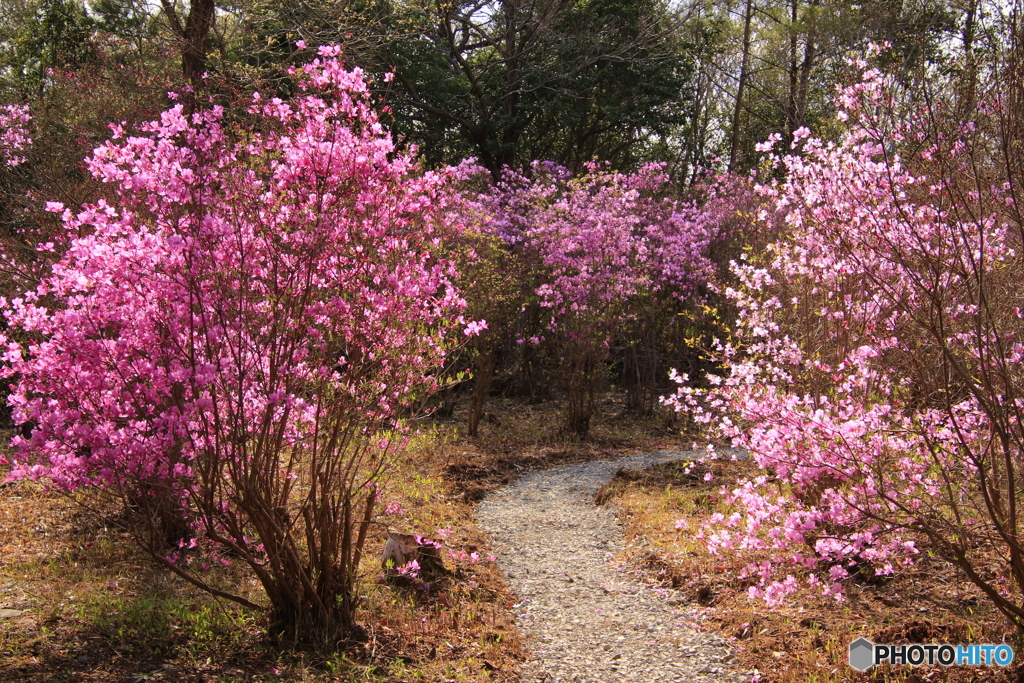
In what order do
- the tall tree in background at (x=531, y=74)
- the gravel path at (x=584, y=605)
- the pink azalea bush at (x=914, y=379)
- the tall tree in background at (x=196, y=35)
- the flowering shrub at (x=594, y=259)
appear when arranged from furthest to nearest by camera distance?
the tall tree in background at (x=531, y=74), the flowering shrub at (x=594, y=259), the tall tree in background at (x=196, y=35), the gravel path at (x=584, y=605), the pink azalea bush at (x=914, y=379)

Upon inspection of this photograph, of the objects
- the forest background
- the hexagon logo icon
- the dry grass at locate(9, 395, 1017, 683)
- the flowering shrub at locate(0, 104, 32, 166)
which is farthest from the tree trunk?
the hexagon logo icon

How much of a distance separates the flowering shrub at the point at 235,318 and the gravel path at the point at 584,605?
1543 millimetres

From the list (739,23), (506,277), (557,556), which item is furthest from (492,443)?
(739,23)

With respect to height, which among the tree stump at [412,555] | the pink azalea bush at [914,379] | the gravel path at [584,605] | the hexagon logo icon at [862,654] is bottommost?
the gravel path at [584,605]

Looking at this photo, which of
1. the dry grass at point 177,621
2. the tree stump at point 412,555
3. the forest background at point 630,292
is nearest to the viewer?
the forest background at point 630,292

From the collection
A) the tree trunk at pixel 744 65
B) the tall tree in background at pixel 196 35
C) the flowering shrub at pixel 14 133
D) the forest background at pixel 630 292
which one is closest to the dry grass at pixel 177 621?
the forest background at pixel 630 292

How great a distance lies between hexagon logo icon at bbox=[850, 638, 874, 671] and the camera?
163 inches

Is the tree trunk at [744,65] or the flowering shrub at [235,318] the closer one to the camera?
the flowering shrub at [235,318]

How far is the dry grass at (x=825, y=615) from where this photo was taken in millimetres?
4148

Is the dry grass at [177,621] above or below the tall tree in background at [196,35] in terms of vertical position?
below

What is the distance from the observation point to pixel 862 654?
13.9ft

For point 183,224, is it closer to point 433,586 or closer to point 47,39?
point 433,586

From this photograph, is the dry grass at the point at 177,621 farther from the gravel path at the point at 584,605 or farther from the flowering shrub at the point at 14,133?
the flowering shrub at the point at 14,133

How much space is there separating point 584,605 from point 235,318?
10.6 ft
